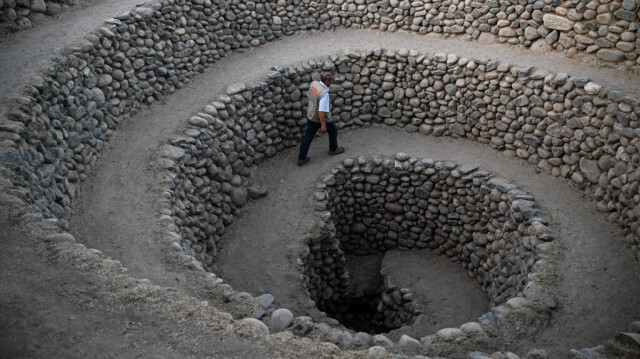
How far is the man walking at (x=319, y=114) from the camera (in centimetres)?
1137

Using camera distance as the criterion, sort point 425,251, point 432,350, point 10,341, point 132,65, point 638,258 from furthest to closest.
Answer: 1. point 425,251
2. point 132,65
3. point 638,258
4. point 432,350
5. point 10,341

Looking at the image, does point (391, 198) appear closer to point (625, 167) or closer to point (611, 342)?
point (625, 167)

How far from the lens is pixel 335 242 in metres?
11.8

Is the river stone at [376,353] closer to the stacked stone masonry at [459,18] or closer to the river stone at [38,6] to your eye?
the stacked stone masonry at [459,18]

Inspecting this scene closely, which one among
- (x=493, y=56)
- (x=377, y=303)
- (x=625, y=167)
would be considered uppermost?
(x=493, y=56)

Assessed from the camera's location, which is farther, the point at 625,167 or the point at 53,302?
the point at 625,167

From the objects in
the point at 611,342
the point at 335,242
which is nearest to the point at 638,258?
the point at 611,342

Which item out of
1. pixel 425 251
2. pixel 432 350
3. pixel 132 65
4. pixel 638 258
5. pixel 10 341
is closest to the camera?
pixel 10 341

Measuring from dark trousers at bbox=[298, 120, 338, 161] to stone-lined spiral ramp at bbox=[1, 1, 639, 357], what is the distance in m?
0.35

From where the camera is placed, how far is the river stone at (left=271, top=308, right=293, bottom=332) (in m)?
6.91

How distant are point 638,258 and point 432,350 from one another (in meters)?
4.11

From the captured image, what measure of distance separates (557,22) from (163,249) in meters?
7.87

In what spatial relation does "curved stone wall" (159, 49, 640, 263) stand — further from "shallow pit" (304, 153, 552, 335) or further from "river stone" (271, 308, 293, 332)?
"river stone" (271, 308, 293, 332)

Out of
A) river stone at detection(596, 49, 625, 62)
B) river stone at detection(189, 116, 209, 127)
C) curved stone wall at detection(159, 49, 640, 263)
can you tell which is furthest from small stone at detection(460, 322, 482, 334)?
river stone at detection(596, 49, 625, 62)
